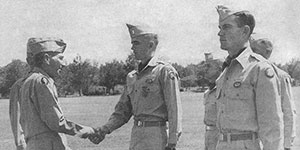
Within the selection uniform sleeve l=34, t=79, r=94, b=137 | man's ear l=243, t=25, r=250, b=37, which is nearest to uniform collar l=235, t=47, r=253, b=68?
man's ear l=243, t=25, r=250, b=37

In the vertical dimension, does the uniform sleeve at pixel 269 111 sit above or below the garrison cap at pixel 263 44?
below

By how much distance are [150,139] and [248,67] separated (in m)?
2.20

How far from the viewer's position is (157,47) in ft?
23.1

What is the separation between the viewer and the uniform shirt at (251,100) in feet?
14.8

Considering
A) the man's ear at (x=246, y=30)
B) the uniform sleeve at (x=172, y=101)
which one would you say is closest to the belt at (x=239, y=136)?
the man's ear at (x=246, y=30)

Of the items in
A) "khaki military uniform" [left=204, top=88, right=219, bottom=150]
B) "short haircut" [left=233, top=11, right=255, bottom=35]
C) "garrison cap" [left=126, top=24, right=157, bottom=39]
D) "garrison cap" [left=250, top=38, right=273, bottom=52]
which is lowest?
"khaki military uniform" [left=204, top=88, right=219, bottom=150]

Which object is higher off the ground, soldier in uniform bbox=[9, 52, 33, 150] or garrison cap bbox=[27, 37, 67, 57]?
garrison cap bbox=[27, 37, 67, 57]

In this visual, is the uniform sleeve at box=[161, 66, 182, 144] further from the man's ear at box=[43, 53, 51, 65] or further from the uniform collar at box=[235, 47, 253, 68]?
the uniform collar at box=[235, 47, 253, 68]

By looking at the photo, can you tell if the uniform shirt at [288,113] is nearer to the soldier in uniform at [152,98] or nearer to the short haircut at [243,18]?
the soldier in uniform at [152,98]

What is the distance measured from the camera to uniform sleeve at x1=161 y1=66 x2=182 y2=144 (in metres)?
6.37

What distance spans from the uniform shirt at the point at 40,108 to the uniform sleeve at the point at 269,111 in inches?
105

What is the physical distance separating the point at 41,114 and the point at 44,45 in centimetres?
84

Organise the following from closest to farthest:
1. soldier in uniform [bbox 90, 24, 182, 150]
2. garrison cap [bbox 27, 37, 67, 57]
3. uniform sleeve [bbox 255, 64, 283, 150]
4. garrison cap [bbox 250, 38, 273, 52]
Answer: uniform sleeve [bbox 255, 64, 283, 150]
soldier in uniform [bbox 90, 24, 182, 150]
garrison cap [bbox 27, 37, 67, 57]
garrison cap [bbox 250, 38, 273, 52]

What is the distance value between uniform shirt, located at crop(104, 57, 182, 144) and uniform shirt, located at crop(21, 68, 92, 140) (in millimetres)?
945
